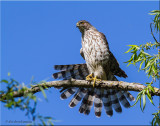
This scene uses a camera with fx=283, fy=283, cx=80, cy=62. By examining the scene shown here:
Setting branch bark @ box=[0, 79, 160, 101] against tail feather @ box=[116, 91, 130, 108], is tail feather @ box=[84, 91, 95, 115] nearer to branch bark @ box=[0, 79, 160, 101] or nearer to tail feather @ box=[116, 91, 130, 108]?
tail feather @ box=[116, 91, 130, 108]

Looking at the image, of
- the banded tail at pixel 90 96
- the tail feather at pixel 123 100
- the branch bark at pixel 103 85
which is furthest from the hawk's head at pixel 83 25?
the branch bark at pixel 103 85

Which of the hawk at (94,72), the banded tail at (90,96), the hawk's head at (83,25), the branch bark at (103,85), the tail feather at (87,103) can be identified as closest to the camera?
the branch bark at (103,85)

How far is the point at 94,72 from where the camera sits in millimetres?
6852

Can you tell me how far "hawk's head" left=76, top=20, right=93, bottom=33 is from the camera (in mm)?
7666

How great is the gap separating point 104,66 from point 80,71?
829mm

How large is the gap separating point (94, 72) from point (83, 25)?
1.55 m

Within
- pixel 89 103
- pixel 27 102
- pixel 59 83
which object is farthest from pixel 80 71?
pixel 27 102

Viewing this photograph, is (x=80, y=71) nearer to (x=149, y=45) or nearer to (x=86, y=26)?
(x=86, y=26)

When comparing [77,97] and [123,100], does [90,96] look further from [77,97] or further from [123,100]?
[123,100]

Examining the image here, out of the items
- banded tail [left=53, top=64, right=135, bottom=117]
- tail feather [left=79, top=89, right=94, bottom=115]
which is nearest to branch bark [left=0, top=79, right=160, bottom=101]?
banded tail [left=53, top=64, right=135, bottom=117]

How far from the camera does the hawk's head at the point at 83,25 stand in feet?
25.1

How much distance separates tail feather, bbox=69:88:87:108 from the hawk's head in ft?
5.35

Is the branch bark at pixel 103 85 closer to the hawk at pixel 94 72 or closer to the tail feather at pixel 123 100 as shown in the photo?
the hawk at pixel 94 72

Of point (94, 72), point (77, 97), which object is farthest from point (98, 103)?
point (94, 72)
